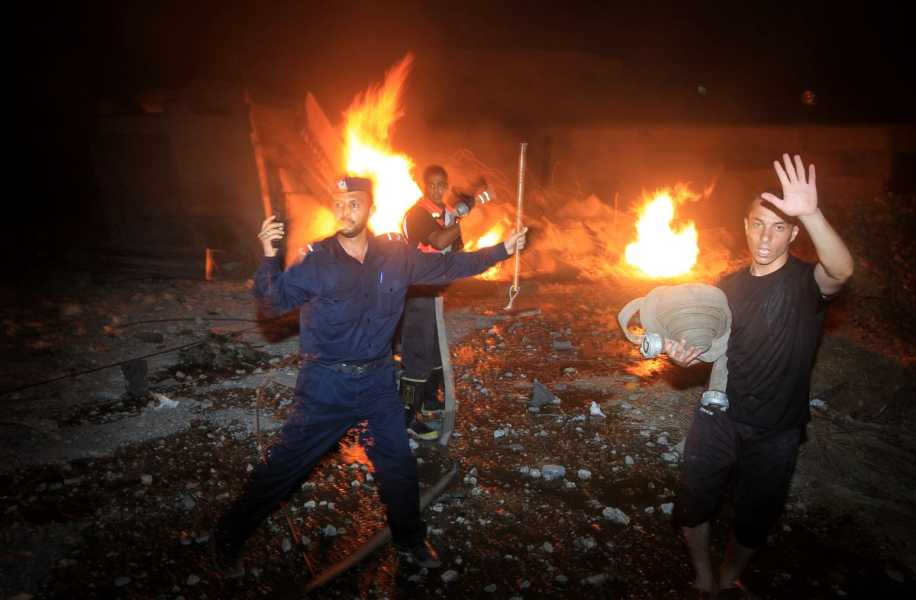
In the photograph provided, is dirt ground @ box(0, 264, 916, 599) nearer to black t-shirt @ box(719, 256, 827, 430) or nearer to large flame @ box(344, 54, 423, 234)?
black t-shirt @ box(719, 256, 827, 430)

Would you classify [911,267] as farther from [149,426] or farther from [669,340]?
[149,426]

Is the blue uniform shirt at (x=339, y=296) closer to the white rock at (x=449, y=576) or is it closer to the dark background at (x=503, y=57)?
the white rock at (x=449, y=576)

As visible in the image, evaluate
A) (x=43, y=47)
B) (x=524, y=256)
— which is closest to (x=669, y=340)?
(x=524, y=256)

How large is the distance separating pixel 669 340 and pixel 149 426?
185 inches

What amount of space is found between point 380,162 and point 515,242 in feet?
26.5

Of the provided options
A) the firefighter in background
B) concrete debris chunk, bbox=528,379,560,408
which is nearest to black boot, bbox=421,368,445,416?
the firefighter in background

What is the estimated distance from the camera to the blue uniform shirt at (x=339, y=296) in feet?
10.9

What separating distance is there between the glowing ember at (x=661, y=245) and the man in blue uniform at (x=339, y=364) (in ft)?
30.2

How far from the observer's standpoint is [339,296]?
132 inches

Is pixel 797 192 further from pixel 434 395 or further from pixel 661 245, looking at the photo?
pixel 661 245

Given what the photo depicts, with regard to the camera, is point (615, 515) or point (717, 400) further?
point (615, 515)

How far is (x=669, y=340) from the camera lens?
2949 millimetres

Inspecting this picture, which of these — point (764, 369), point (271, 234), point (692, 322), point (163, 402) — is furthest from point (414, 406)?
point (764, 369)

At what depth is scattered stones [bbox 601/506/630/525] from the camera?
4.18 meters
